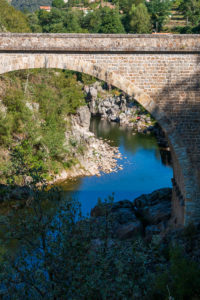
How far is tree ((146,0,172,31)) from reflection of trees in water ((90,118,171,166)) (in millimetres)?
21105

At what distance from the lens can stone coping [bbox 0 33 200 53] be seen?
27.8ft

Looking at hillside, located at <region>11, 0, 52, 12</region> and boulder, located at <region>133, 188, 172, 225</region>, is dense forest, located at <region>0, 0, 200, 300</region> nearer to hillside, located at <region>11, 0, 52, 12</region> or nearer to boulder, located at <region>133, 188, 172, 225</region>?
boulder, located at <region>133, 188, 172, 225</region>

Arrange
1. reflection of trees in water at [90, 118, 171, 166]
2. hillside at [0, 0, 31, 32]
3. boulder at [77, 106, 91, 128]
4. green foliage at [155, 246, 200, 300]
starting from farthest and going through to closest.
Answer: hillside at [0, 0, 31, 32]
boulder at [77, 106, 91, 128]
reflection of trees in water at [90, 118, 171, 166]
green foliage at [155, 246, 200, 300]

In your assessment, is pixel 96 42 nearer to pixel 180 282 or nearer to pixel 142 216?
pixel 180 282

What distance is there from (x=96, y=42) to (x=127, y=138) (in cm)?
1595

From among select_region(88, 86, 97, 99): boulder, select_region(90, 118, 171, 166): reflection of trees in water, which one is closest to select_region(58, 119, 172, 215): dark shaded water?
select_region(90, 118, 171, 166): reflection of trees in water

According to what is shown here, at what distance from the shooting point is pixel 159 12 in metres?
44.4

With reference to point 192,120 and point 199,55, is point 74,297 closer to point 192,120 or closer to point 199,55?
point 192,120

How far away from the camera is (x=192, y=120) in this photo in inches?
354

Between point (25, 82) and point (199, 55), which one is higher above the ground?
point (25, 82)

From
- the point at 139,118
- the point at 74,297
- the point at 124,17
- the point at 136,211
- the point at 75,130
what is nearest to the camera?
the point at 74,297

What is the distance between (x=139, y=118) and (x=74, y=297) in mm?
25077

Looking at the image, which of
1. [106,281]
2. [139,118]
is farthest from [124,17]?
[106,281]

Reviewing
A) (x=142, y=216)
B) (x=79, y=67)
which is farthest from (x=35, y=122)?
(x=79, y=67)
